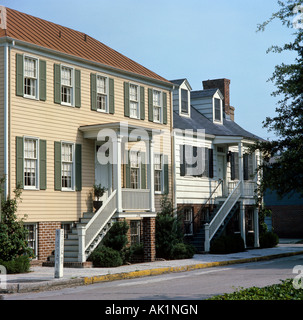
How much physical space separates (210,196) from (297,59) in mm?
12930

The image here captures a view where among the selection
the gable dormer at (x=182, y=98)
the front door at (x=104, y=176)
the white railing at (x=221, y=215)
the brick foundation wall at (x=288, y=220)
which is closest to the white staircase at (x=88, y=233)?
the front door at (x=104, y=176)

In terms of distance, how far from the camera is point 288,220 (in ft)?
153

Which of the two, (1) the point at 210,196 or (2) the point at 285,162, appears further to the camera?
(1) the point at 210,196

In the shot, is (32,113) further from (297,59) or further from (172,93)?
(172,93)

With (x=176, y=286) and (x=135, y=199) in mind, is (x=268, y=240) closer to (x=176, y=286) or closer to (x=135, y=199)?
(x=135, y=199)

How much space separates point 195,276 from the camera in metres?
18.8

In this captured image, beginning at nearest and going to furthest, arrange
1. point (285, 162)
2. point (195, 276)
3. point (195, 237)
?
point (195, 276)
point (285, 162)
point (195, 237)

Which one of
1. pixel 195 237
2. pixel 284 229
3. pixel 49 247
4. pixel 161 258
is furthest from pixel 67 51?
pixel 284 229

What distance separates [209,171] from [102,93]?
884cm

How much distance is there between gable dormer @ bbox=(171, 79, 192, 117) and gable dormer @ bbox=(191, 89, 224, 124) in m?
2.26

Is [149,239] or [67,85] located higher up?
[67,85]

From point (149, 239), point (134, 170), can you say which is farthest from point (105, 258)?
point (134, 170)

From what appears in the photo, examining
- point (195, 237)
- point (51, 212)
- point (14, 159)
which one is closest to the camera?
point (14, 159)

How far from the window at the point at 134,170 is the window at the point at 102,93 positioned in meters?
2.47
